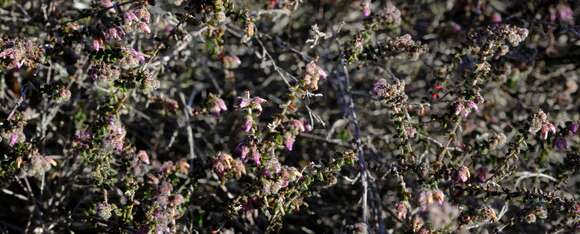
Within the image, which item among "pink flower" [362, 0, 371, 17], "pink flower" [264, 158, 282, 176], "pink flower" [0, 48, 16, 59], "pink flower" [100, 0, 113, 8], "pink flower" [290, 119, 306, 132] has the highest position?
A: "pink flower" [362, 0, 371, 17]

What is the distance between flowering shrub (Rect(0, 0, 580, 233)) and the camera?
108 inches

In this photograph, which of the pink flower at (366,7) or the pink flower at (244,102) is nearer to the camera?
the pink flower at (244,102)

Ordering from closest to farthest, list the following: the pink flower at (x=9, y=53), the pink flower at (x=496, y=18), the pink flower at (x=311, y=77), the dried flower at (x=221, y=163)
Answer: the pink flower at (x=9, y=53) → the pink flower at (x=311, y=77) → the dried flower at (x=221, y=163) → the pink flower at (x=496, y=18)

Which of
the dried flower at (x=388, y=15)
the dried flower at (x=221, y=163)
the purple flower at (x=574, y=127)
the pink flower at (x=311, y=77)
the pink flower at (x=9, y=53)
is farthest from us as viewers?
the dried flower at (x=388, y=15)

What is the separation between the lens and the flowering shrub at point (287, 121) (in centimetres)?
276

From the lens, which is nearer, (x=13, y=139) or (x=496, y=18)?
(x=13, y=139)

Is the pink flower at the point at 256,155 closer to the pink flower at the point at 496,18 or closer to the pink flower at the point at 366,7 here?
the pink flower at the point at 366,7

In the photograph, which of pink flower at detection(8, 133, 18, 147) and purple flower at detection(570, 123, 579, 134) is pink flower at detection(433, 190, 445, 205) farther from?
pink flower at detection(8, 133, 18, 147)

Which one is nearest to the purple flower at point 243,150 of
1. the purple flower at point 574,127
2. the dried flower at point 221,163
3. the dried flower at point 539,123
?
the dried flower at point 221,163

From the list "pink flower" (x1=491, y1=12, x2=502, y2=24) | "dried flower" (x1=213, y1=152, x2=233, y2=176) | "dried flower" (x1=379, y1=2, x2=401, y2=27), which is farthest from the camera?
"pink flower" (x1=491, y1=12, x2=502, y2=24)

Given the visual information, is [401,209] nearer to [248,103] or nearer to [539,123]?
[539,123]

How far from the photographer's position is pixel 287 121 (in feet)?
9.12

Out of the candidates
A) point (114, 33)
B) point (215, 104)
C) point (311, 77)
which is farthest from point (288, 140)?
point (114, 33)

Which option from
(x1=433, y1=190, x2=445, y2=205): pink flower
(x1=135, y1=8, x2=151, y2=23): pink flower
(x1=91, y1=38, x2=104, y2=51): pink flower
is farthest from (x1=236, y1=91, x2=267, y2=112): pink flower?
(x1=433, y1=190, x2=445, y2=205): pink flower
